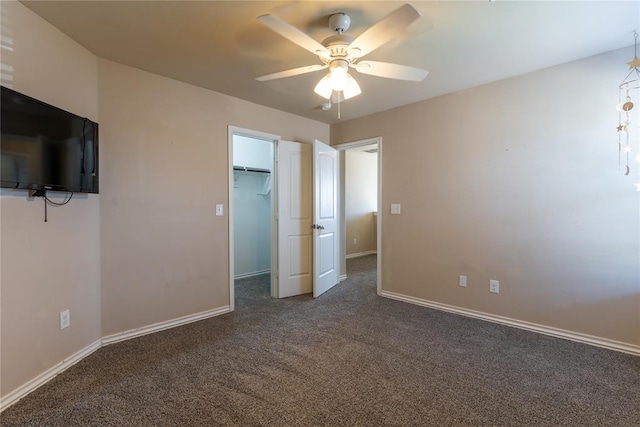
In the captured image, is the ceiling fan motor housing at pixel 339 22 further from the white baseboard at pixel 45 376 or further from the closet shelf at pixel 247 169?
the white baseboard at pixel 45 376

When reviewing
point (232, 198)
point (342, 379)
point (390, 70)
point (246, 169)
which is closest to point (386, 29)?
point (390, 70)

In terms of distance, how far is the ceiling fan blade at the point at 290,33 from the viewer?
56.1 inches

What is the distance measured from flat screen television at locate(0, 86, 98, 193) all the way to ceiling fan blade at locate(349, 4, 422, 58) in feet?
6.28

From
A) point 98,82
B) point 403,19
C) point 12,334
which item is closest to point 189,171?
point 98,82

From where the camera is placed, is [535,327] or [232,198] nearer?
[535,327]

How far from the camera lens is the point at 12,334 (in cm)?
169

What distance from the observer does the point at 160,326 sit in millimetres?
2705

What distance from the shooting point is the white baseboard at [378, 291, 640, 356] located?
2.30 m

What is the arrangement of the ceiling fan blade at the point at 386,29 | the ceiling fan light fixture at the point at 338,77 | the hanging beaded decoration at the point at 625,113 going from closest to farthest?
the ceiling fan blade at the point at 386,29 → the ceiling fan light fixture at the point at 338,77 → the hanging beaded decoration at the point at 625,113

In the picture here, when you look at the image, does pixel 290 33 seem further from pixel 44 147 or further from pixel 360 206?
pixel 360 206

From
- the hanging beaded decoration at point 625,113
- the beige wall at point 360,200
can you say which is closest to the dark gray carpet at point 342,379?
the hanging beaded decoration at point 625,113

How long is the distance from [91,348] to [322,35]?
9.69ft

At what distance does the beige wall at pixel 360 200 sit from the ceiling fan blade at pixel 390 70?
13.8 feet

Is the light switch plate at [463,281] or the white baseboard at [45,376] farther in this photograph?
the light switch plate at [463,281]
